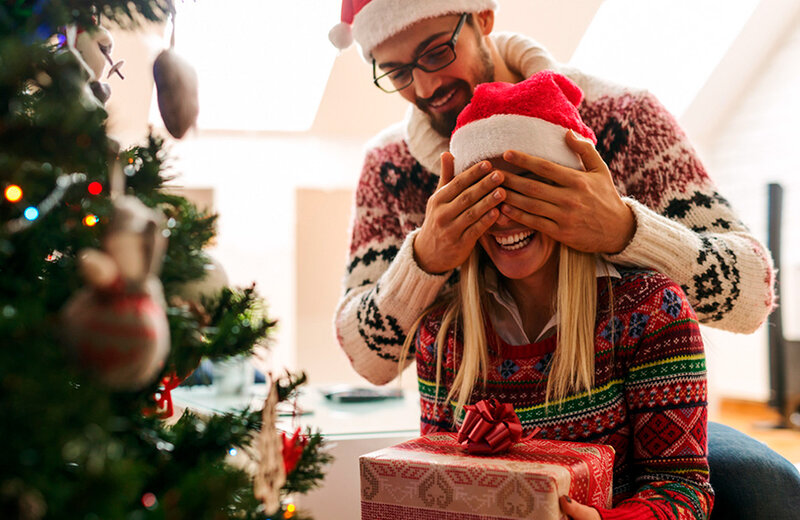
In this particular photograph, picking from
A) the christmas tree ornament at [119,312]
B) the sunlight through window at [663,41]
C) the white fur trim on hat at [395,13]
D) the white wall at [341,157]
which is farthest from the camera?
the sunlight through window at [663,41]

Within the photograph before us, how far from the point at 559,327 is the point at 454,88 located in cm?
52

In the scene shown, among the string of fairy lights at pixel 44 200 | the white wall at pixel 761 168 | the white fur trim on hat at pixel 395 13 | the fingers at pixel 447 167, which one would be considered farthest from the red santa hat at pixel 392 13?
the white wall at pixel 761 168

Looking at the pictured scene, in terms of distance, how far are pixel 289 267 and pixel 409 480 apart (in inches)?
134

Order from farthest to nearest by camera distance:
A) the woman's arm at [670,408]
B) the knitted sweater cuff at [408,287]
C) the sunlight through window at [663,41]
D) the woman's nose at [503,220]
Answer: the sunlight through window at [663,41] → the knitted sweater cuff at [408,287] → the woman's nose at [503,220] → the woman's arm at [670,408]

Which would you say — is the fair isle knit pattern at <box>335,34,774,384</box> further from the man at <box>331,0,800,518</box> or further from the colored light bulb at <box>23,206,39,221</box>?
the colored light bulb at <box>23,206,39,221</box>

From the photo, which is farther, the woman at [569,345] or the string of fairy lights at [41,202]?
the woman at [569,345]

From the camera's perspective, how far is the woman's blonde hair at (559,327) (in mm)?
974

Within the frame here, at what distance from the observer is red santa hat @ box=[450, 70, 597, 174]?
38.3 inches

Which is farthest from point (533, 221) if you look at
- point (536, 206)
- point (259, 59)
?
point (259, 59)

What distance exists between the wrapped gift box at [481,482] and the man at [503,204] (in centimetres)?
31

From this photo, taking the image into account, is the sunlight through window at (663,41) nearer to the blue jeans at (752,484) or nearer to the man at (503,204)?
the man at (503,204)

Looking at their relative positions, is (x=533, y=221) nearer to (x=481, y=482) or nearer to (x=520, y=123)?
(x=520, y=123)

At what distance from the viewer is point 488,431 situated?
0.82 m

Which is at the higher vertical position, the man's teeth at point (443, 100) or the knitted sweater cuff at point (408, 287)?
the man's teeth at point (443, 100)
